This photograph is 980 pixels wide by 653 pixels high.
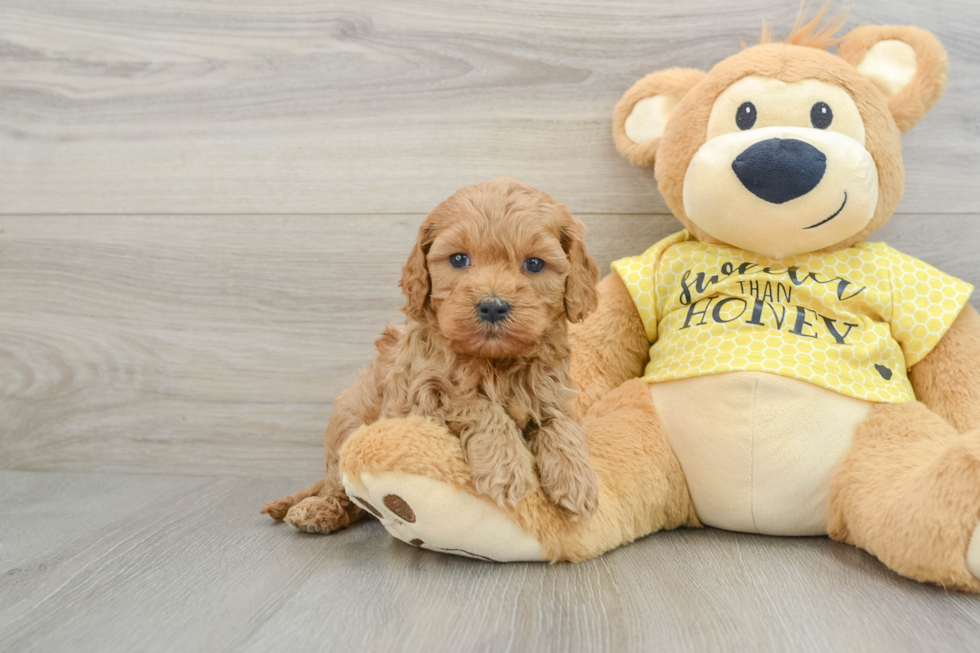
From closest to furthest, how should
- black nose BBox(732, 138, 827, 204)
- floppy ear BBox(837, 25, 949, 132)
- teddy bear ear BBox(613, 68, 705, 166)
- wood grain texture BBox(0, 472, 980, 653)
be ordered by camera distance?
wood grain texture BBox(0, 472, 980, 653) → black nose BBox(732, 138, 827, 204) → floppy ear BBox(837, 25, 949, 132) → teddy bear ear BBox(613, 68, 705, 166)

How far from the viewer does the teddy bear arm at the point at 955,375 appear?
105 cm

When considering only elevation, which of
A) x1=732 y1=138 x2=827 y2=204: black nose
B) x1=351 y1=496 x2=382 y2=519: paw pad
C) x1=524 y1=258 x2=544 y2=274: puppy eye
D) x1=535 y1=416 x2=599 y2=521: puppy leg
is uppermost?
x1=732 y1=138 x2=827 y2=204: black nose

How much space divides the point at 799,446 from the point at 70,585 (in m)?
1.01

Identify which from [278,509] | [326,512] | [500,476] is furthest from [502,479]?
[278,509]

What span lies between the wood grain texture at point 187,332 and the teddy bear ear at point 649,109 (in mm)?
183

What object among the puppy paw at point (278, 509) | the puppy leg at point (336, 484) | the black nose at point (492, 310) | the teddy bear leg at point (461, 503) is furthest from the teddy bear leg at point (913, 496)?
the puppy paw at point (278, 509)

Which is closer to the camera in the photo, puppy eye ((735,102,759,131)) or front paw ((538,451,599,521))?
front paw ((538,451,599,521))

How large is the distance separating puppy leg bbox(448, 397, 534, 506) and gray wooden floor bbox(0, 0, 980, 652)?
489 millimetres

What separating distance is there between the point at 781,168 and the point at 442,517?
2.22ft

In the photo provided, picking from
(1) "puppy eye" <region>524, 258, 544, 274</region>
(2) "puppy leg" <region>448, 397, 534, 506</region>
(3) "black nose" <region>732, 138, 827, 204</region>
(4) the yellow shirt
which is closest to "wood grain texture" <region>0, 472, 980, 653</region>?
(2) "puppy leg" <region>448, 397, 534, 506</region>

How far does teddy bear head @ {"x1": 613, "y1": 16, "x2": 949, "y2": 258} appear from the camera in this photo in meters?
1.02

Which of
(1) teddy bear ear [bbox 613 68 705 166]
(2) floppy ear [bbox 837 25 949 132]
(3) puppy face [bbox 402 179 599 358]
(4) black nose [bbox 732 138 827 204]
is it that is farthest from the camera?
(1) teddy bear ear [bbox 613 68 705 166]

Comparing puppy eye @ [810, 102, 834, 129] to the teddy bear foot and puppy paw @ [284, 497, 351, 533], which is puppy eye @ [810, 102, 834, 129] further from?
puppy paw @ [284, 497, 351, 533]

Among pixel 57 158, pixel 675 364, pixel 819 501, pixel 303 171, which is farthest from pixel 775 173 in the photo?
pixel 57 158
